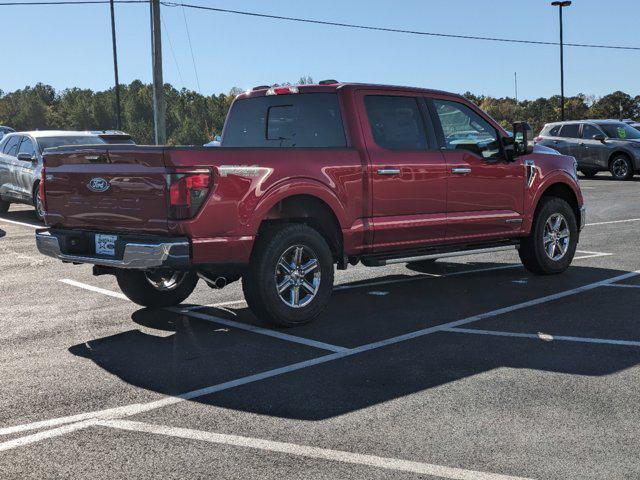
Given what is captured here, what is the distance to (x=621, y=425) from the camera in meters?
4.37

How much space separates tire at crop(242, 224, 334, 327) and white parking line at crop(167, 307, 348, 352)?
123mm

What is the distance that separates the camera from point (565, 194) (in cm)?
968

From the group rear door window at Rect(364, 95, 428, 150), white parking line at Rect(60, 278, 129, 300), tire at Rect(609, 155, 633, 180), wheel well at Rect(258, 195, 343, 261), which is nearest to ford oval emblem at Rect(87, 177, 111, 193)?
wheel well at Rect(258, 195, 343, 261)

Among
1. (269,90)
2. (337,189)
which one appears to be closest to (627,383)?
(337,189)

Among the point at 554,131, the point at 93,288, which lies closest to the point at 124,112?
the point at 554,131

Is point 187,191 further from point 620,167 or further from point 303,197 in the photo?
point 620,167

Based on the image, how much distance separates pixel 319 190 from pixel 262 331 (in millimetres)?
1236

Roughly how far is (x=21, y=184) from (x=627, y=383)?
45.3 feet

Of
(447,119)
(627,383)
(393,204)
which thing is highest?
(447,119)

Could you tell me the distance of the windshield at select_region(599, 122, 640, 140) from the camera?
25688 millimetres

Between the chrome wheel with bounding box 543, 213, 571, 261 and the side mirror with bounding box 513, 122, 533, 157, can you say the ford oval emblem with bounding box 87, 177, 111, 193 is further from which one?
the chrome wheel with bounding box 543, 213, 571, 261

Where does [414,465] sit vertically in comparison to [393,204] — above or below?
below

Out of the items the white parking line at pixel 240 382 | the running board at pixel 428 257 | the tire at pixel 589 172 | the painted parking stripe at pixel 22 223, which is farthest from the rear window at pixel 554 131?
the white parking line at pixel 240 382

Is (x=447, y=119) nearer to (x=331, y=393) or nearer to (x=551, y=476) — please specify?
(x=331, y=393)
